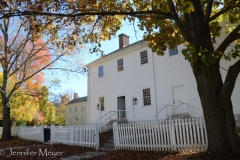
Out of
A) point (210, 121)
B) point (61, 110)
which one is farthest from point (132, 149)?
point (61, 110)

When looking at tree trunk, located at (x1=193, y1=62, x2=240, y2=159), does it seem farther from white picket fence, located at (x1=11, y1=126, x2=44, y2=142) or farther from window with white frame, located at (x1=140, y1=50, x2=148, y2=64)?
white picket fence, located at (x1=11, y1=126, x2=44, y2=142)

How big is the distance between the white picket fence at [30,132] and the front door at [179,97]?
9.86m

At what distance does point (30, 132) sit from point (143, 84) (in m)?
9.91

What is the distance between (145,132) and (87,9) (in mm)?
5893

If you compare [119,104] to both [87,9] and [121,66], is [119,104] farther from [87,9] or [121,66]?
[87,9]

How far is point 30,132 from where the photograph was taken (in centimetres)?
1755

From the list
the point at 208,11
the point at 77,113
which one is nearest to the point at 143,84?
the point at 208,11

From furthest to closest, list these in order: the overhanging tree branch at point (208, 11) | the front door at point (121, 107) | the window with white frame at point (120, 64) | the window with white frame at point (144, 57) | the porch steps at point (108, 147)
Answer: the window with white frame at point (120, 64), the front door at point (121, 107), the window with white frame at point (144, 57), the porch steps at point (108, 147), the overhanging tree branch at point (208, 11)

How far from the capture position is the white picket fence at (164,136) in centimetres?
848

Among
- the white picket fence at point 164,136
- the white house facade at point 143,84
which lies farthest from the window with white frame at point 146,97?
the white picket fence at point 164,136

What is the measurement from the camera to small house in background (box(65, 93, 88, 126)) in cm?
4473

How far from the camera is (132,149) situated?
1030 cm

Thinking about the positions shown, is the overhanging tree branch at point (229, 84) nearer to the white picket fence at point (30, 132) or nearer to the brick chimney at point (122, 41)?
the white picket fence at point (30, 132)

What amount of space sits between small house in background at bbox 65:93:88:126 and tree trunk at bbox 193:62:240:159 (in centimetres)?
3872
